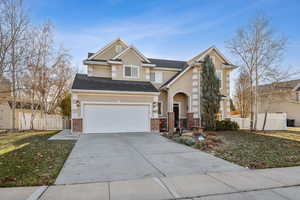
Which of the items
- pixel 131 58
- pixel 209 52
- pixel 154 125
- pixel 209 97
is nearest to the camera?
pixel 154 125

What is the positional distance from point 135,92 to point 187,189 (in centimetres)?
994

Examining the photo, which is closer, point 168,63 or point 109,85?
point 109,85

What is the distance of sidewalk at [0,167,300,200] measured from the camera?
3523mm

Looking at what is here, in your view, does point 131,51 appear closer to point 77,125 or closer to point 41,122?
point 77,125

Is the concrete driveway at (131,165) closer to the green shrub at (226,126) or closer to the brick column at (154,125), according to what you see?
the brick column at (154,125)

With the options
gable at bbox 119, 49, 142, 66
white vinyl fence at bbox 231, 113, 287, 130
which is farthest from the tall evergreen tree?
gable at bbox 119, 49, 142, 66

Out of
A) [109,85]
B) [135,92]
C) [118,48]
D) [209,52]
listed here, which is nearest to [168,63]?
[209,52]

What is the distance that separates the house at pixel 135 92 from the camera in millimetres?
12742

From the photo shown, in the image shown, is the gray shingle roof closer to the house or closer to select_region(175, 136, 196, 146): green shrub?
the house

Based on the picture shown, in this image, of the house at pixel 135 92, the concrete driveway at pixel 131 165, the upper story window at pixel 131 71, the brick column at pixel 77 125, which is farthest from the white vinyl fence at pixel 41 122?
the concrete driveway at pixel 131 165

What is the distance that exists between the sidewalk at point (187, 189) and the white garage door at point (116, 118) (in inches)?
353

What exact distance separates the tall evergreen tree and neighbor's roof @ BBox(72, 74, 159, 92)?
432 centimetres

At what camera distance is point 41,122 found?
16.2 meters

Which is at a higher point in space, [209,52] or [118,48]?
[118,48]
